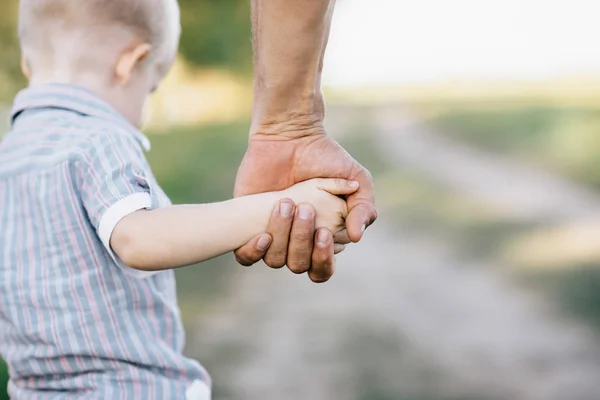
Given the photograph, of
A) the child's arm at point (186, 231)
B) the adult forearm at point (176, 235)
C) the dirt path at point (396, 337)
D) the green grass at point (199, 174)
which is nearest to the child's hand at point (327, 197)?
the child's arm at point (186, 231)

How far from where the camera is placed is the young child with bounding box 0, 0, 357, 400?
1914mm

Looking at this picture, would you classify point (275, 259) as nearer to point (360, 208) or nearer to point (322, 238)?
point (322, 238)

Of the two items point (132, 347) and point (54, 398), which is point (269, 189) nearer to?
point (132, 347)

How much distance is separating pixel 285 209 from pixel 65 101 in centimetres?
57

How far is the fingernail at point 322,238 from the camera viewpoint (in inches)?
83.2

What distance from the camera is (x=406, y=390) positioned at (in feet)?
13.3

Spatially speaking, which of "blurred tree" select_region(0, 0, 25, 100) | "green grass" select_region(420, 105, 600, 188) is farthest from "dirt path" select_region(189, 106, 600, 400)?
"blurred tree" select_region(0, 0, 25, 100)

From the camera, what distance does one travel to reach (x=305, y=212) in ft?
6.81

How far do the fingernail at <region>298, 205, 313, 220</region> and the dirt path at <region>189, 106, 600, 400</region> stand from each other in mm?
2038

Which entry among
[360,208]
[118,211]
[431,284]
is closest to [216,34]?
[431,284]

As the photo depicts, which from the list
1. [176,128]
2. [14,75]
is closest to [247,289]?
[14,75]

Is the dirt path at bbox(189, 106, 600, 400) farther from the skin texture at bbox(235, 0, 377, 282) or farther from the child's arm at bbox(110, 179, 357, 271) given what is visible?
the child's arm at bbox(110, 179, 357, 271)

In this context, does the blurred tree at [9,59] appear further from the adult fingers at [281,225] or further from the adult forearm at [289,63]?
the adult fingers at [281,225]

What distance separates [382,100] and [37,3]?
19.5m
